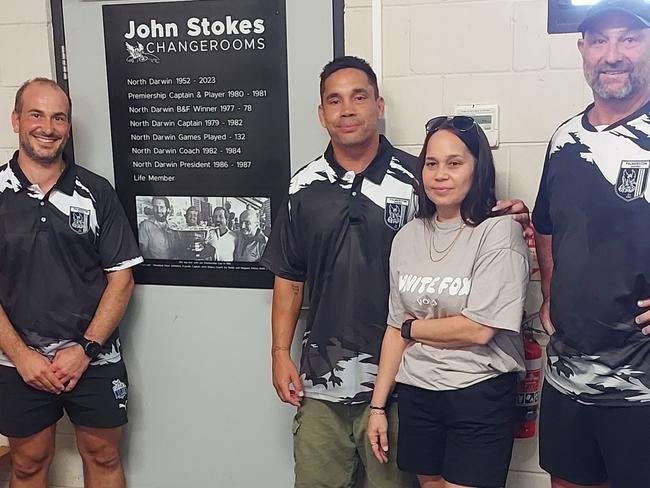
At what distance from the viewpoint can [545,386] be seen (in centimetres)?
182

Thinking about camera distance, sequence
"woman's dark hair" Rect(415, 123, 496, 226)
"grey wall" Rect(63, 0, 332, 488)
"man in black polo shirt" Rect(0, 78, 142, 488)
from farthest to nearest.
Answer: "grey wall" Rect(63, 0, 332, 488) < "man in black polo shirt" Rect(0, 78, 142, 488) < "woman's dark hair" Rect(415, 123, 496, 226)

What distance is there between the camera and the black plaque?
228 cm

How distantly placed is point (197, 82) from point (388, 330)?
1.05 metres

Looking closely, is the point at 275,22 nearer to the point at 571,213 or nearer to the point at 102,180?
the point at 102,180

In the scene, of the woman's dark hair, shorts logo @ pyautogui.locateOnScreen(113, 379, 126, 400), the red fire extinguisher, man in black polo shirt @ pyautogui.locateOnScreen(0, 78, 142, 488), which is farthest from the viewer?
shorts logo @ pyautogui.locateOnScreen(113, 379, 126, 400)

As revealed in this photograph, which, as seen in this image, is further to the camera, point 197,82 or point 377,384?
point 197,82

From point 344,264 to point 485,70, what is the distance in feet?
2.36

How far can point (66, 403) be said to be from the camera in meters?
2.28

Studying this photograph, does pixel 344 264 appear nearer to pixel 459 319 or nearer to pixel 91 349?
pixel 459 319

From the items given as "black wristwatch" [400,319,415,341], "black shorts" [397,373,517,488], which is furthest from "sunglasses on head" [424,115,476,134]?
"black shorts" [397,373,517,488]

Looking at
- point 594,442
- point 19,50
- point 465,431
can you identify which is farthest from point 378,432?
point 19,50

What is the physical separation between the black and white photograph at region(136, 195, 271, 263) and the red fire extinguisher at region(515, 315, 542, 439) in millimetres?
900

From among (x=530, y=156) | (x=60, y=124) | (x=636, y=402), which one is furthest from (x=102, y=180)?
(x=636, y=402)

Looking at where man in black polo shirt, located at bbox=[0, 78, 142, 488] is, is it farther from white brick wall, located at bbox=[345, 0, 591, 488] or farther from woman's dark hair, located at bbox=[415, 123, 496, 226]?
woman's dark hair, located at bbox=[415, 123, 496, 226]
